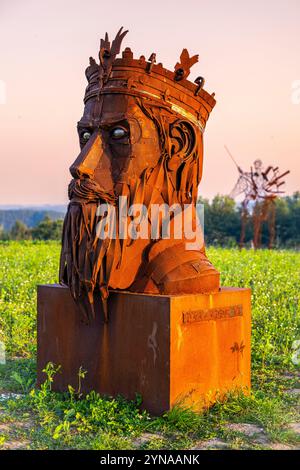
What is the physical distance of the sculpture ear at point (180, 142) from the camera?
17.3ft

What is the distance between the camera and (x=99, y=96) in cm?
517

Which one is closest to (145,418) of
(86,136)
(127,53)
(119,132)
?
(119,132)

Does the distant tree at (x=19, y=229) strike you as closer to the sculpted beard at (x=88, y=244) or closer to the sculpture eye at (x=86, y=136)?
the sculpture eye at (x=86, y=136)

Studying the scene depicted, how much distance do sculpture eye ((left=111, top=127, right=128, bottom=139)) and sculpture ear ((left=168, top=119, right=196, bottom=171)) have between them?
0.43m

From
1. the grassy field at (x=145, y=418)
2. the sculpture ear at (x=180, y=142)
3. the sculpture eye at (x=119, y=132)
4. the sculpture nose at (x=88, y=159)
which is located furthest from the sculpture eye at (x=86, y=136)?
the grassy field at (x=145, y=418)

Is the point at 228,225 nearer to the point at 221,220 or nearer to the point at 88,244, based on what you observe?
the point at 221,220

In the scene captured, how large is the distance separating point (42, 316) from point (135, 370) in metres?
1.25

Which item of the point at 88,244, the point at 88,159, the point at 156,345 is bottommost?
the point at 156,345

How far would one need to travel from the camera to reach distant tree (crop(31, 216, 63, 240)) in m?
34.1

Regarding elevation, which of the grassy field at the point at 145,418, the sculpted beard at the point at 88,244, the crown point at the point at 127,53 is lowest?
the grassy field at the point at 145,418

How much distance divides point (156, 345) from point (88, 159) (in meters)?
1.57

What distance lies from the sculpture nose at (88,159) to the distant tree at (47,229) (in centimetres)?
2867

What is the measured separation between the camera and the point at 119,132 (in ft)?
16.7
